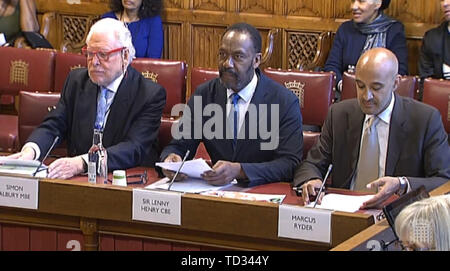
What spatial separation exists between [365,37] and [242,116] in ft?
8.44

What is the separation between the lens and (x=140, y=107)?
17.0ft

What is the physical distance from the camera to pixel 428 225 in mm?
2914

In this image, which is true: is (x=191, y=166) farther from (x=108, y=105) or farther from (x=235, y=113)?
(x=108, y=105)

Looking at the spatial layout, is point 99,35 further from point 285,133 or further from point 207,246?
point 207,246

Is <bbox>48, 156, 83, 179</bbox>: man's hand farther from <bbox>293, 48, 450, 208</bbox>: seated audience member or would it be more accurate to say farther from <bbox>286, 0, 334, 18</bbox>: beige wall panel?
<bbox>286, 0, 334, 18</bbox>: beige wall panel

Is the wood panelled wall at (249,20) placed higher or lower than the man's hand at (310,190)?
higher

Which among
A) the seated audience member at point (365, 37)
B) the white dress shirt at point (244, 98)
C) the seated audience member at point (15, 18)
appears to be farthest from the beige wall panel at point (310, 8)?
the white dress shirt at point (244, 98)

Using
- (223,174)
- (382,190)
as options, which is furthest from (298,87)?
(382,190)

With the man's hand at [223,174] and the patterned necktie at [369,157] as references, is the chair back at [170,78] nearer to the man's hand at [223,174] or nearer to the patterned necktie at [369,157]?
the man's hand at [223,174]

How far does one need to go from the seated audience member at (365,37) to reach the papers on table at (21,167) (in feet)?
10.4

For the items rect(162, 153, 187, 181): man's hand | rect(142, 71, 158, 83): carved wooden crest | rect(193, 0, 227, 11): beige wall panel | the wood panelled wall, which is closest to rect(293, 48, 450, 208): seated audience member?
rect(162, 153, 187, 181): man's hand

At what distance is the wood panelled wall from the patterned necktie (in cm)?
300

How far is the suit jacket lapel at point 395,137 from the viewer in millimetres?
4617

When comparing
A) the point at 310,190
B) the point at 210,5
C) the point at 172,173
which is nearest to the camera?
the point at 310,190
